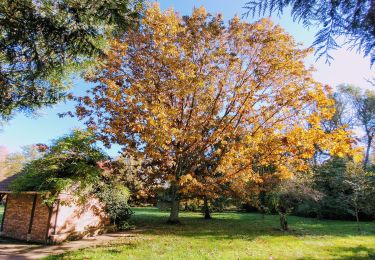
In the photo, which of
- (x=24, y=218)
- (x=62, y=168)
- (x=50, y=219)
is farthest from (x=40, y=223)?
(x=62, y=168)

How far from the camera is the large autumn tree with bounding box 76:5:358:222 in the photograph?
1169 centimetres

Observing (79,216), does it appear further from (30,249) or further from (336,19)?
(336,19)

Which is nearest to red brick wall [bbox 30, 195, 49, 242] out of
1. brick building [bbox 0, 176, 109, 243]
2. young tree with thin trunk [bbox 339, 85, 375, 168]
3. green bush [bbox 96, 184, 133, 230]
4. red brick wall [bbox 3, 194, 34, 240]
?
brick building [bbox 0, 176, 109, 243]

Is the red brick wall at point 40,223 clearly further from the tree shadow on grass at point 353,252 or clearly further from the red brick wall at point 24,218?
the tree shadow on grass at point 353,252

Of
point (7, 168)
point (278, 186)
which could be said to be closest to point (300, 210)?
point (278, 186)

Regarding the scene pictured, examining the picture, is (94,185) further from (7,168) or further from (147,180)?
(7,168)

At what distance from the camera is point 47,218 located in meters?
12.9

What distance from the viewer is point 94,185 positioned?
14508 millimetres

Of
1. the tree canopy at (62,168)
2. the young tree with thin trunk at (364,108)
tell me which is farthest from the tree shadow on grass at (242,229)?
the young tree with thin trunk at (364,108)

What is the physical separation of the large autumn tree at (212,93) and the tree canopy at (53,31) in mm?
4746

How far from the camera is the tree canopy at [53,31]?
5.45 meters

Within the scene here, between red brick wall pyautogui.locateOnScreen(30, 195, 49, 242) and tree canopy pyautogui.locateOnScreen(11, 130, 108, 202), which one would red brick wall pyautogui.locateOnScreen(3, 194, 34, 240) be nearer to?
red brick wall pyautogui.locateOnScreen(30, 195, 49, 242)

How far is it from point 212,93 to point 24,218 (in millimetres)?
12195

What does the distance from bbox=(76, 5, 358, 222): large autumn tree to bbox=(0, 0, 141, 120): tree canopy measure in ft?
15.6
